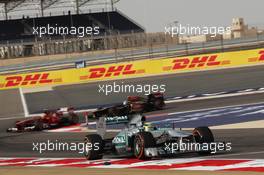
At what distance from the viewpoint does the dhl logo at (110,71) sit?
4016 cm

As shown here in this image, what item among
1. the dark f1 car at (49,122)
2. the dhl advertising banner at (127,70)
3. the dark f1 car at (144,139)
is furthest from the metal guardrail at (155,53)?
the dark f1 car at (144,139)

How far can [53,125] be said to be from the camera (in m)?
22.8

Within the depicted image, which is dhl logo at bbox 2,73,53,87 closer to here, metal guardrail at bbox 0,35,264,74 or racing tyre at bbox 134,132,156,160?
metal guardrail at bbox 0,35,264,74

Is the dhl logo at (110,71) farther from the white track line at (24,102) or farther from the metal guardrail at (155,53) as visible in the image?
the metal guardrail at (155,53)

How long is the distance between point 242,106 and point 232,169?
1369 cm

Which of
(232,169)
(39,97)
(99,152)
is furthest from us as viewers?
(39,97)

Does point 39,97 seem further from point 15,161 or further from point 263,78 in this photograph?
point 15,161

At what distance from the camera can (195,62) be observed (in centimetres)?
4025

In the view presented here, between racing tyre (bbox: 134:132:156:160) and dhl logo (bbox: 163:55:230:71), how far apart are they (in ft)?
92.2

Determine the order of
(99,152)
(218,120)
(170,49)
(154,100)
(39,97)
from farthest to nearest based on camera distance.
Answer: (170,49), (39,97), (154,100), (218,120), (99,152)

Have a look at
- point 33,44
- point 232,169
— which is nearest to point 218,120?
point 232,169

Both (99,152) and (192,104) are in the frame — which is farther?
(192,104)

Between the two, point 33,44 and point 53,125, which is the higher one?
point 33,44

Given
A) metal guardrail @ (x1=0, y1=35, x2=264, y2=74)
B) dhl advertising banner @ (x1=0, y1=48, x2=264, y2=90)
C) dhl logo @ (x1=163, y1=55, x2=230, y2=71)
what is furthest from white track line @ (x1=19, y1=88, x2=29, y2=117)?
metal guardrail @ (x1=0, y1=35, x2=264, y2=74)
